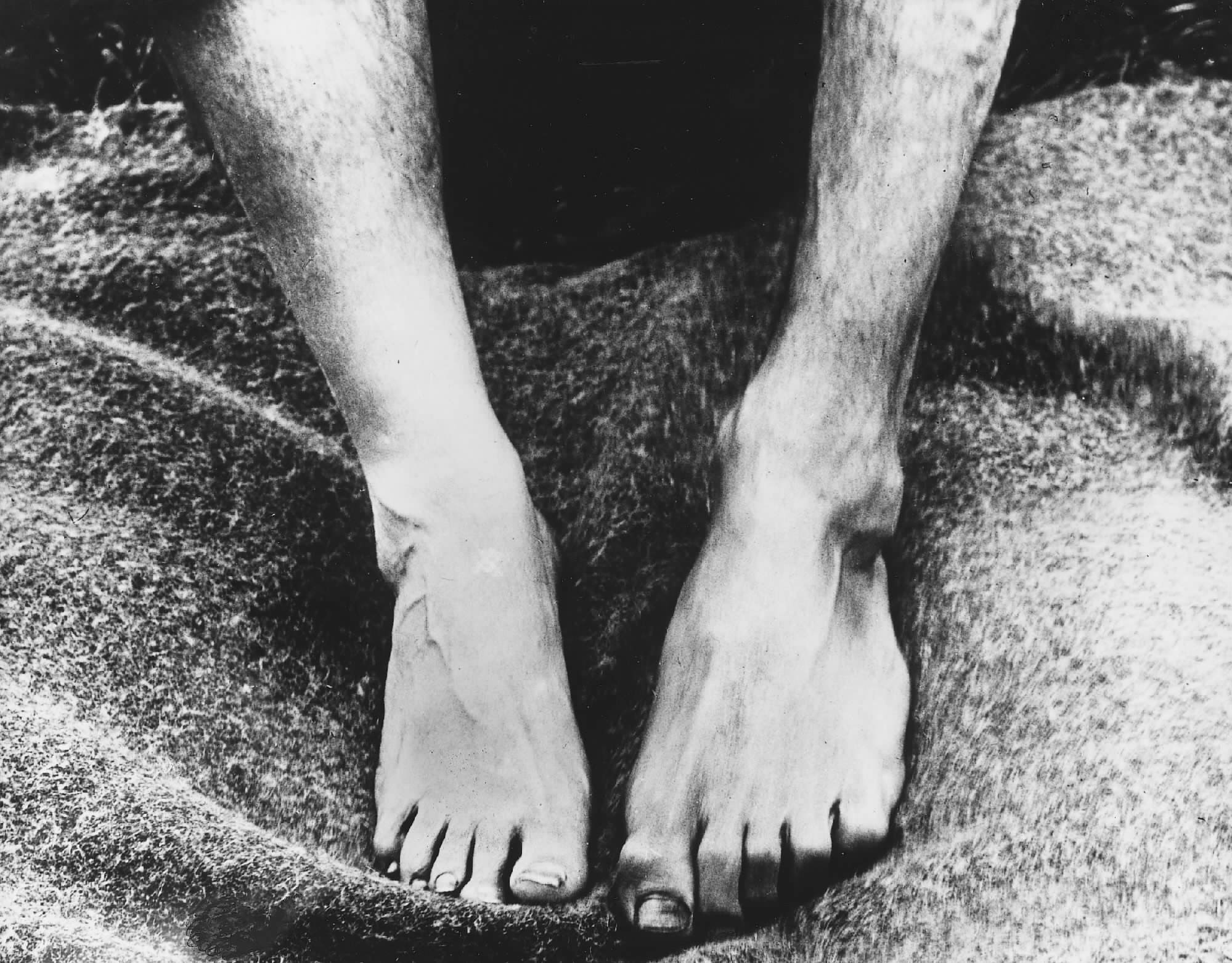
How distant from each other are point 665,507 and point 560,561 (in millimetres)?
84

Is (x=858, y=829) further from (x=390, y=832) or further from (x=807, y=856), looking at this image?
(x=390, y=832)

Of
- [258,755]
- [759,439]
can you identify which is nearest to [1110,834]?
[759,439]

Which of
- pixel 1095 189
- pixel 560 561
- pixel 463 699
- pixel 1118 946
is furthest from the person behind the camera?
pixel 1095 189

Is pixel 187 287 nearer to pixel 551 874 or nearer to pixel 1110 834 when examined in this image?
pixel 551 874

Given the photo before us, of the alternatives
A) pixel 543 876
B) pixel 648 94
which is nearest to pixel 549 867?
pixel 543 876

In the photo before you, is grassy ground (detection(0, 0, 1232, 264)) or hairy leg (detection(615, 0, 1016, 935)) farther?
grassy ground (detection(0, 0, 1232, 264))

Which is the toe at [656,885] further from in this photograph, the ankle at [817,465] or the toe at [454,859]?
the ankle at [817,465]

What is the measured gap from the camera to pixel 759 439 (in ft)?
2.06

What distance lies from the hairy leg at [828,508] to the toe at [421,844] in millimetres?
95

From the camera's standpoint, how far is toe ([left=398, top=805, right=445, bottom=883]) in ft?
1.89

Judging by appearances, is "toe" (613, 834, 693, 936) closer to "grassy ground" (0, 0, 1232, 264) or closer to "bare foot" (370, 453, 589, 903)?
"bare foot" (370, 453, 589, 903)

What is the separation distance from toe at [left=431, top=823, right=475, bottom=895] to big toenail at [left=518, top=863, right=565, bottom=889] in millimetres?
30

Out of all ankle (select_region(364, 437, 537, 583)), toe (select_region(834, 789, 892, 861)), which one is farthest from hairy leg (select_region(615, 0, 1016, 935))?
ankle (select_region(364, 437, 537, 583))

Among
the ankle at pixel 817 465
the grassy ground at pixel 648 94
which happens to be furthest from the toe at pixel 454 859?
the grassy ground at pixel 648 94
